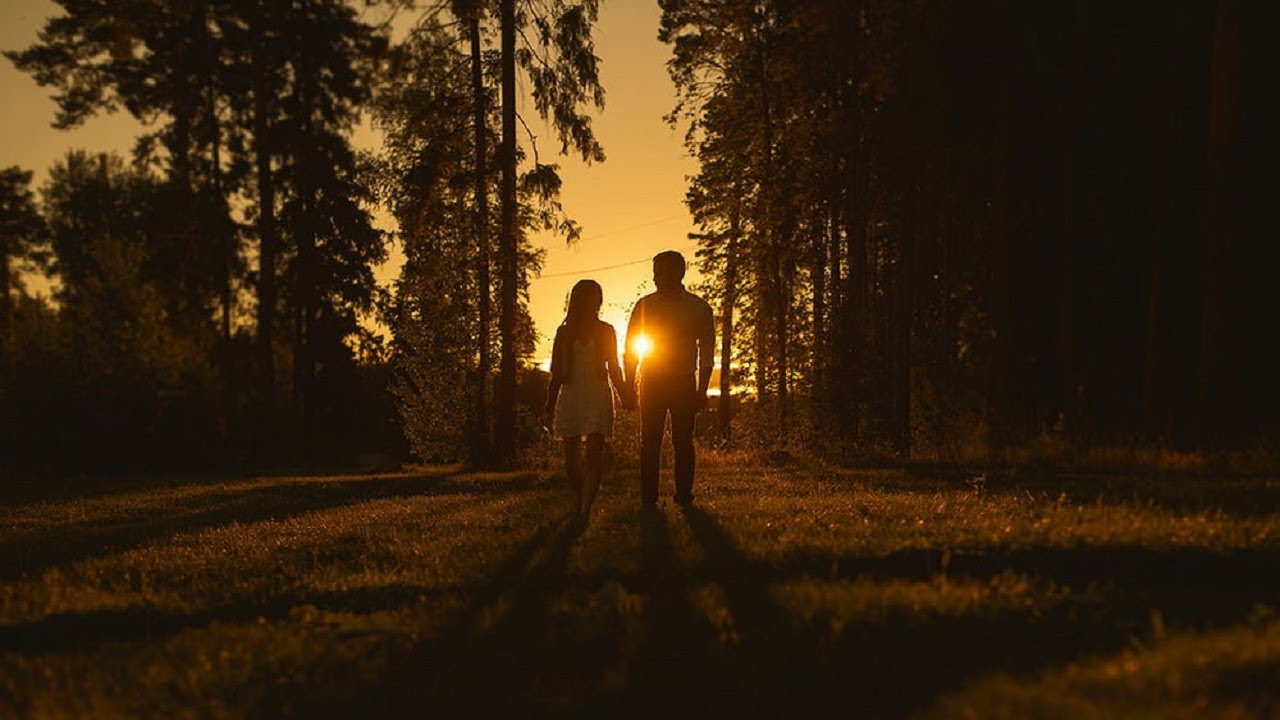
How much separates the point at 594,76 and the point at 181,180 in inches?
705

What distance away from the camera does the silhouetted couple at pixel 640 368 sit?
11789 mm

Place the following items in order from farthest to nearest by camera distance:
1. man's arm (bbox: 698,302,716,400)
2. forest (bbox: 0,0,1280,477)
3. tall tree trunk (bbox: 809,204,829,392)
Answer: tall tree trunk (bbox: 809,204,829,392) → forest (bbox: 0,0,1280,477) → man's arm (bbox: 698,302,716,400)

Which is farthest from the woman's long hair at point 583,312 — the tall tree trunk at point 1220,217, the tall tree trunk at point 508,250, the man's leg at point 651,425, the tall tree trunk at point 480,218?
the tall tree trunk at point 480,218

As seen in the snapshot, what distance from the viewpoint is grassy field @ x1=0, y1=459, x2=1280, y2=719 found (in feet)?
16.6

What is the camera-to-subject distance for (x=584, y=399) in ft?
38.8

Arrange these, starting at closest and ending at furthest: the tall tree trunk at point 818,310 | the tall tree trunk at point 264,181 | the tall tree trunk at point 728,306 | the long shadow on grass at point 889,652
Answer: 1. the long shadow on grass at point 889,652
2. the tall tree trunk at point 818,310
3. the tall tree trunk at point 264,181
4. the tall tree trunk at point 728,306

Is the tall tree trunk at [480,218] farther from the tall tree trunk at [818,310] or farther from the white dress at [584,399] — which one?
the white dress at [584,399]

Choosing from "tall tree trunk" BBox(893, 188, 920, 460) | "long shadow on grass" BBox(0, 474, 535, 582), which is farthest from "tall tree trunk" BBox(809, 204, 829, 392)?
"long shadow on grass" BBox(0, 474, 535, 582)

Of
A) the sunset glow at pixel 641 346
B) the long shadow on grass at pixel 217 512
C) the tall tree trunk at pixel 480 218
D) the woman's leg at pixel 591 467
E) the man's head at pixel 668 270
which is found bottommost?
the long shadow on grass at pixel 217 512

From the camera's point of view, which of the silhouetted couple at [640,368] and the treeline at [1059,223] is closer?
the silhouetted couple at [640,368]

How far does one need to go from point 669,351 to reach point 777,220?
71.1 feet

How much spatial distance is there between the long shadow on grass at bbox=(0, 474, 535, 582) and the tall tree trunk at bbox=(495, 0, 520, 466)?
11.9 ft

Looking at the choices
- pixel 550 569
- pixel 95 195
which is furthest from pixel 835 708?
pixel 95 195

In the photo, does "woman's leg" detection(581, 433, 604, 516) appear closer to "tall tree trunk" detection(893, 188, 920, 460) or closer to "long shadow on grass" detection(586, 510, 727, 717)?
"long shadow on grass" detection(586, 510, 727, 717)
